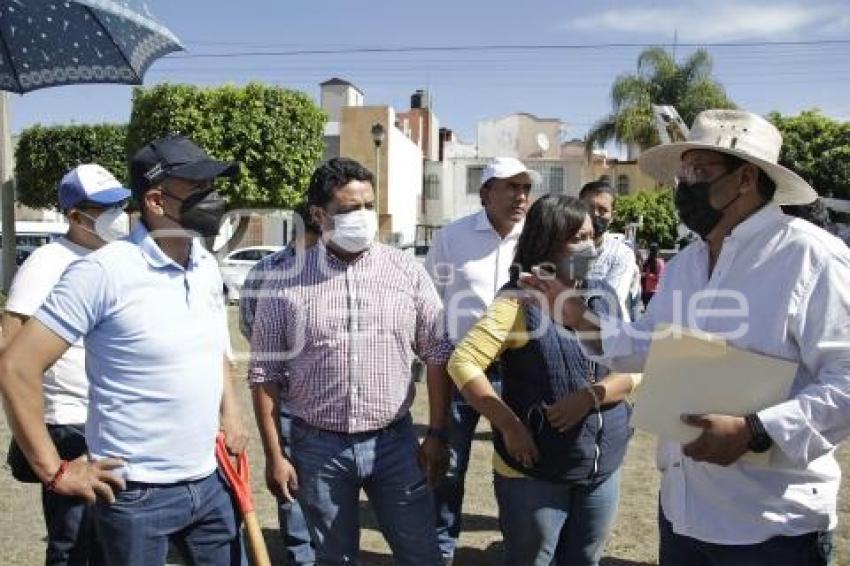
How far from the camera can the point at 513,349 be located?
288 cm

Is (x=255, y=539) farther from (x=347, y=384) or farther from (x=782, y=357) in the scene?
(x=782, y=357)

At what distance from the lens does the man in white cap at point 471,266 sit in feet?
14.0

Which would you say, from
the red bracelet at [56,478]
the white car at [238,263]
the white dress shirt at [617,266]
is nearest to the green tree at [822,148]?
the white car at [238,263]

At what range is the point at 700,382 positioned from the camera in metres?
2.13

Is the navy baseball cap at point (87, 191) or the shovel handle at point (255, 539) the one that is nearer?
the shovel handle at point (255, 539)

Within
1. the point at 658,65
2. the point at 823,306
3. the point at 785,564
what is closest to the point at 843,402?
the point at 823,306

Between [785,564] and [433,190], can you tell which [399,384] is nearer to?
[785,564]

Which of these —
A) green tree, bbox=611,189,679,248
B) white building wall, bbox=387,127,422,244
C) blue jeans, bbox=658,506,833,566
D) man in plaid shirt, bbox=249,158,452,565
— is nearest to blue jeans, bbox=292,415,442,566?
man in plaid shirt, bbox=249,158,452,565

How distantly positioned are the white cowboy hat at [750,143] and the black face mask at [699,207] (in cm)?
9

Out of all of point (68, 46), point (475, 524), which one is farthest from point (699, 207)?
point (475, 524)

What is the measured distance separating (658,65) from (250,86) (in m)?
17.1

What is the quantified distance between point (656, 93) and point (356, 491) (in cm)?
3363

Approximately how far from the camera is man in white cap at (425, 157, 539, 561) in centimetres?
427

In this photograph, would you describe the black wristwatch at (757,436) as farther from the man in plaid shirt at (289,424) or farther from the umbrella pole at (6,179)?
the umbrella pole at (6,179)
